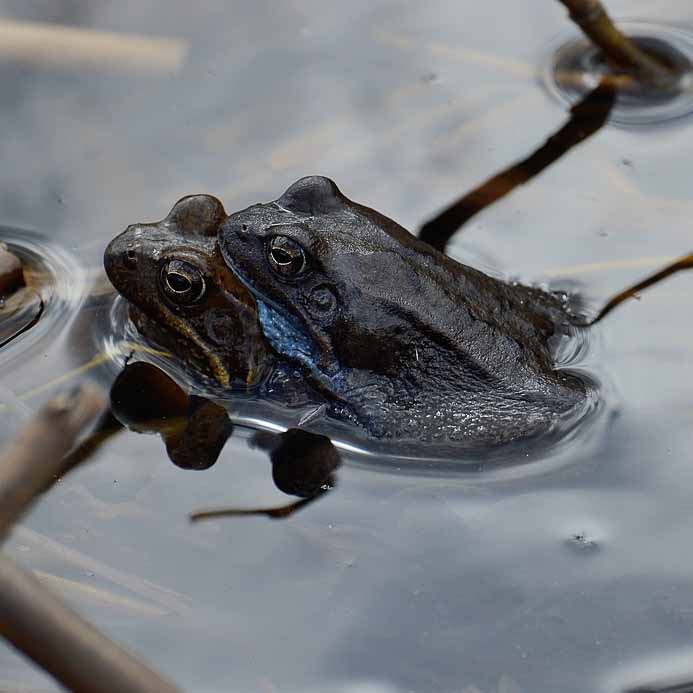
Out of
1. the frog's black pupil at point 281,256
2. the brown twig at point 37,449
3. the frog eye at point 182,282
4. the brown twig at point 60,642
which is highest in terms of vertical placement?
the brown twig at point 37,449

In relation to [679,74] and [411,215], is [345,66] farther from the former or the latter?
[679,74]

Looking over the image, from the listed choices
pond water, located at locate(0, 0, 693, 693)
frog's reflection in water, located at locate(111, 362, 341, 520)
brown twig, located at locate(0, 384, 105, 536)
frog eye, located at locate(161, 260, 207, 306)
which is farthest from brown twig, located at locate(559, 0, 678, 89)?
brown twig, located at locate(0, 384, 105, 536)

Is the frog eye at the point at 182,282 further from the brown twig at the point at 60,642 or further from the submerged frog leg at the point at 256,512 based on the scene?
the brown twig at the point at 60,642

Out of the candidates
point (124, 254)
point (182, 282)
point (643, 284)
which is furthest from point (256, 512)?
point (643, 284)

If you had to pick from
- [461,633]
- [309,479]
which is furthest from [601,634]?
[309,479]

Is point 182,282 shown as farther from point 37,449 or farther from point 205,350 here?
point 37,449

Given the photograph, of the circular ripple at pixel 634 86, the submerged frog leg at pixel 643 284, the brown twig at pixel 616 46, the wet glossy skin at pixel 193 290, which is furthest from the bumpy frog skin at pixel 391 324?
the circular ripple at pixel 634 86
